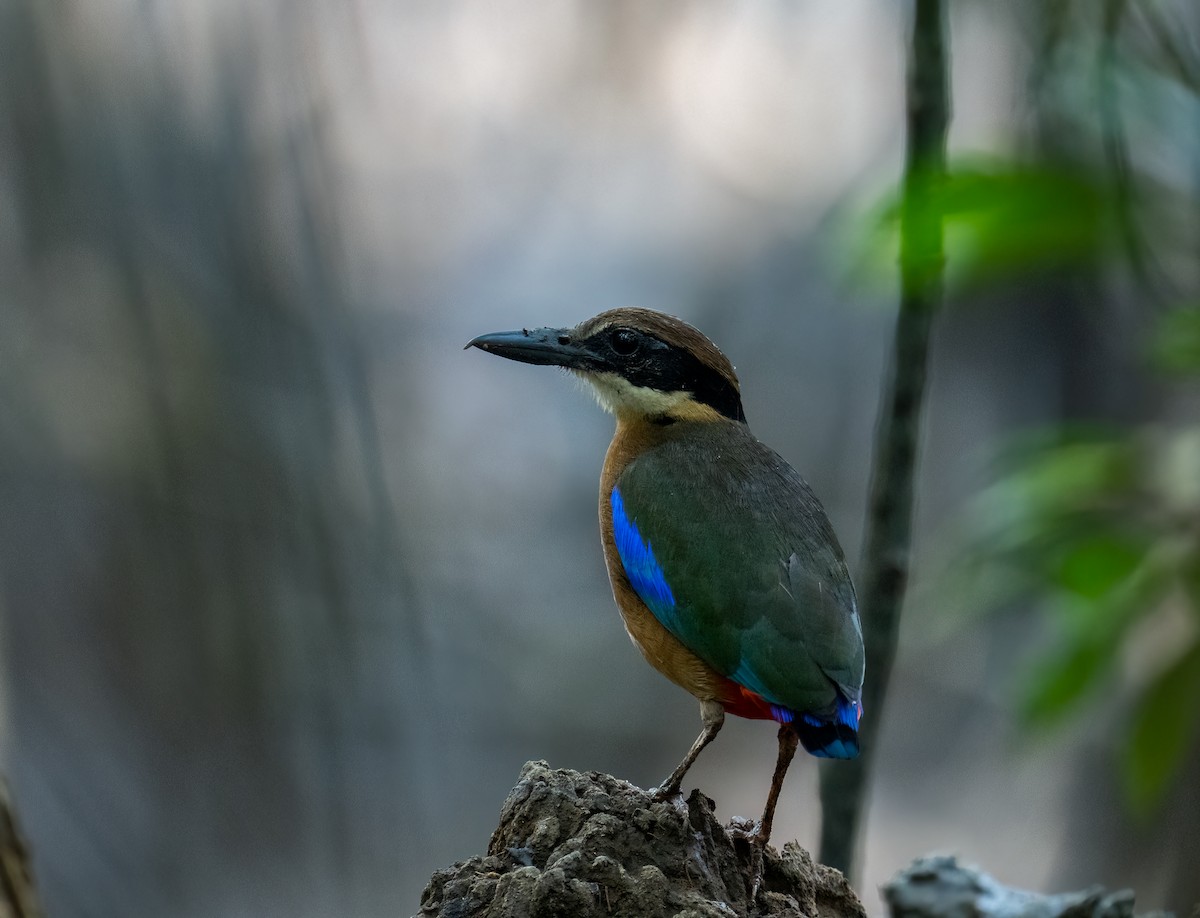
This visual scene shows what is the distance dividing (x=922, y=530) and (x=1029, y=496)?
7656 millimetres

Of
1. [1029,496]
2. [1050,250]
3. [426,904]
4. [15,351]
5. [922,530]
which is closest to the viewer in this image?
[426,904]

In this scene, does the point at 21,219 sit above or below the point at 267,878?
above

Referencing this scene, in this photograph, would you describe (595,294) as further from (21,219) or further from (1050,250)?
(1050,250)

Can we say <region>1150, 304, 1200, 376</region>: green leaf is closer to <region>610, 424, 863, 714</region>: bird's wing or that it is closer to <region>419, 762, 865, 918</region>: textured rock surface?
<region>610, 424, 863, 714</region>: bird's wing

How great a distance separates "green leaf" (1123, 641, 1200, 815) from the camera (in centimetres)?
418

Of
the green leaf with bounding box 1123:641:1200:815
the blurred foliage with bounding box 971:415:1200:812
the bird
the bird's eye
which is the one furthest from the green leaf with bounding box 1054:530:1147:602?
the bird's eye

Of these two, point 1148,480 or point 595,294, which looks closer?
point 1148,480

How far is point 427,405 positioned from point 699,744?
754cm

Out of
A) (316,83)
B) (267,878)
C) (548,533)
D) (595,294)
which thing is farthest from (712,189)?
(267,878)

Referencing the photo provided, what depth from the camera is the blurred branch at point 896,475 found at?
13.1 feet

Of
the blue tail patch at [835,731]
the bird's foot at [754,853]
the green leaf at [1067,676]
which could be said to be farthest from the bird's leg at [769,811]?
→ the green leaf at [1067,676]

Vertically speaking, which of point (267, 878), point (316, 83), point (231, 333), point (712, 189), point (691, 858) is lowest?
point (267, 878)

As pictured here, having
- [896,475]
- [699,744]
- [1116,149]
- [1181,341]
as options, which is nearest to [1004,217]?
[1116,149]

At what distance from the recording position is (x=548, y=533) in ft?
37.4
